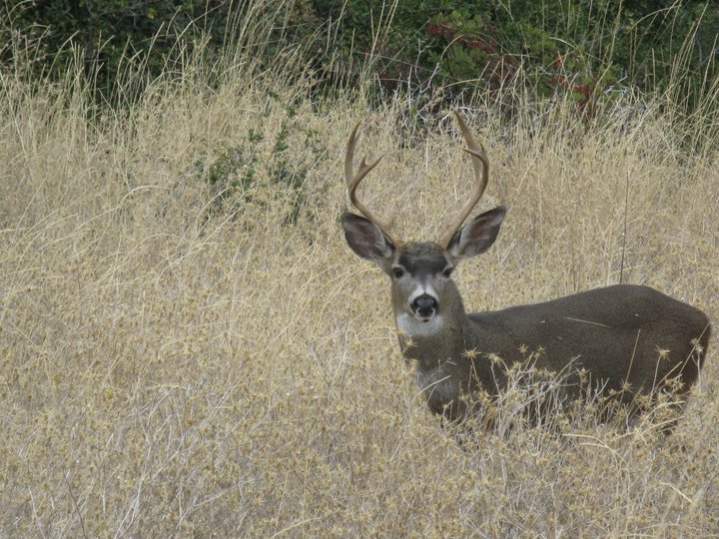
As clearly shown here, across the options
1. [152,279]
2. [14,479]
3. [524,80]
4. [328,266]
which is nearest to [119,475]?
[14,479]

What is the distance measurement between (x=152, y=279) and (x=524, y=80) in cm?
368

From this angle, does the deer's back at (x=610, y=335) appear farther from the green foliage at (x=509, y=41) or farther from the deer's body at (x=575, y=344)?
the green foliage at (x=509, y=41)

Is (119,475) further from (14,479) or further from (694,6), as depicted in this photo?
(694,6)

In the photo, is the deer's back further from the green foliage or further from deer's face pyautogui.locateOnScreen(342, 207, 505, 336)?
the green foliage

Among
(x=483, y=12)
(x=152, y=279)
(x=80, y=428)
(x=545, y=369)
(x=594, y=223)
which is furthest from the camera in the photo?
(x=483, y=12)

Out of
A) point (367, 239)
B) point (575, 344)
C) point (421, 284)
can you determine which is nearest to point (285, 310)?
point (367, 239)

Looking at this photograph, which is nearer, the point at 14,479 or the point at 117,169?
the point at 14,479

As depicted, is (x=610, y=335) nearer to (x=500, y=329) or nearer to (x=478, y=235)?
(x=500, y=329)

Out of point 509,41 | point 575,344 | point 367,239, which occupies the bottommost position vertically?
point 509,41

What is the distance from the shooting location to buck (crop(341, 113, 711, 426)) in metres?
5.21

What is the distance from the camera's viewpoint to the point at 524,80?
925 cm

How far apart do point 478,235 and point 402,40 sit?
5113 millimetres

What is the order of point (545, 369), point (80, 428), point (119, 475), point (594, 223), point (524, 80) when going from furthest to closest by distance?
point (524, 80), point (594, 223), point (545, 369), point (80, 428), point (119, 475)

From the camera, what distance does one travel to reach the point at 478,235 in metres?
5.64
